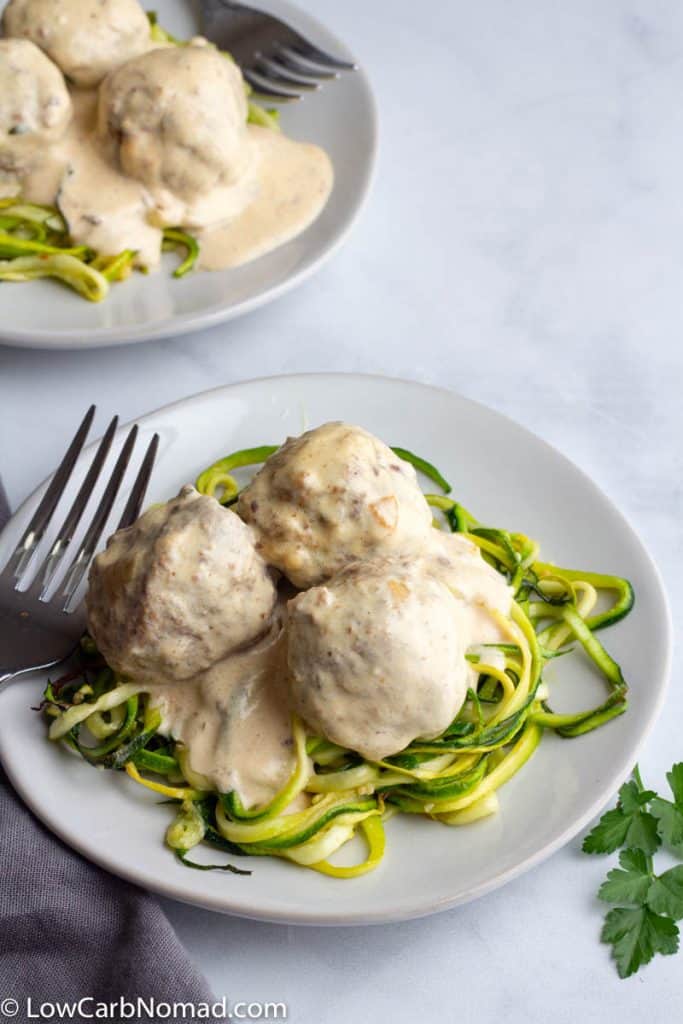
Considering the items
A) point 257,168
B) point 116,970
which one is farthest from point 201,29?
point 116,970

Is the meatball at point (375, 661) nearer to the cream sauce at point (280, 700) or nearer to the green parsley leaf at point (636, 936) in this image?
the cream sauce at point (280, 700)

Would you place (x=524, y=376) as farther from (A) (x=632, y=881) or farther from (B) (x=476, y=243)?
(A) (x=632, y=881)

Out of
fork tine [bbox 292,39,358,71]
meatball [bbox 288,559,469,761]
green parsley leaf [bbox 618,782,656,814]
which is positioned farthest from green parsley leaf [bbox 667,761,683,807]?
fork tine [bbox 292,39,358,71]

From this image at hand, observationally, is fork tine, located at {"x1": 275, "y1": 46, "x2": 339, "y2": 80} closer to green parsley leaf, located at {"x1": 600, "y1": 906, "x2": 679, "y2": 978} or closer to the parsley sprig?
the parsley sprig

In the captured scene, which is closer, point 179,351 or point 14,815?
point 14,815

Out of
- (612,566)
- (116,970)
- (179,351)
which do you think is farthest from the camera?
(179,351)

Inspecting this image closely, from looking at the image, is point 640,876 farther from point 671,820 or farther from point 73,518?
point 73,518
